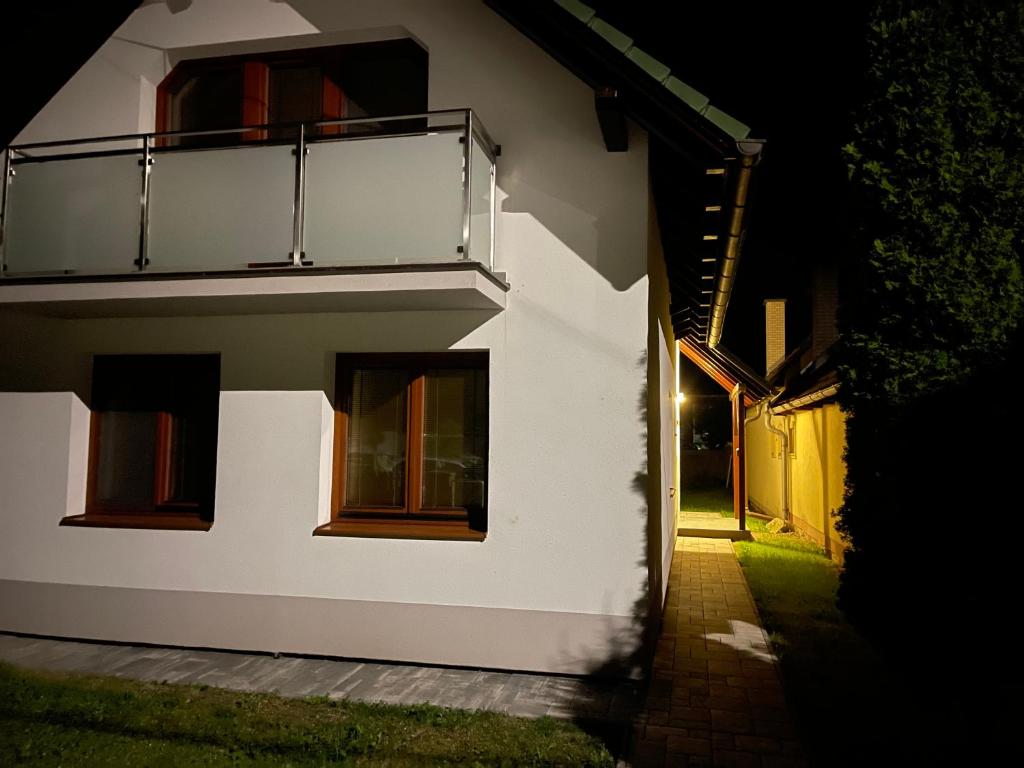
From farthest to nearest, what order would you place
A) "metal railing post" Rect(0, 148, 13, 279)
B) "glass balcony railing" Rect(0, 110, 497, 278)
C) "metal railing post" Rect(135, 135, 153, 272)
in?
1. "metal railing post" Rect(0, 148, 13, 279)
2. "metal railing post" Rect(135, 135, 153, 272)
3. "glass balcony railing" Rect(0, 110, 497, 278)

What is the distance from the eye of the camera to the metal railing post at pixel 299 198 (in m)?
5.73

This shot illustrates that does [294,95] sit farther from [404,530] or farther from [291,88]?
[404,530]

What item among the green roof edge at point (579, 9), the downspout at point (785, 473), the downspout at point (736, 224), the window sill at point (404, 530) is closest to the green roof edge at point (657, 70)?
the green roof edge at point (579, 9)

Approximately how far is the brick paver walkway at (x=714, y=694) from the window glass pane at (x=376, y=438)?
9.04ft

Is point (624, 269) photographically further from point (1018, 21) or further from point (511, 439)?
point (1018, 21)

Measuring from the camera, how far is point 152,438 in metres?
7.02

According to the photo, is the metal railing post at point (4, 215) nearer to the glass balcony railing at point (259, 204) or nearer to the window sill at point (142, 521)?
the glass balcony railing at point (259, 204)

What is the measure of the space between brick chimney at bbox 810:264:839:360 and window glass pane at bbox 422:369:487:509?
9772 mm

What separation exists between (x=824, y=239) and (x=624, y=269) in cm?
992

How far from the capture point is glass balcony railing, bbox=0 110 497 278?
5641mm

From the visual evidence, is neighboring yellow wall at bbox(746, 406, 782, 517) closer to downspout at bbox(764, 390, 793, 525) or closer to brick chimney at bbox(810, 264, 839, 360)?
downspout at bbox(764, 390, 793, 525)

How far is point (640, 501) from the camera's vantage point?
18.5 feet

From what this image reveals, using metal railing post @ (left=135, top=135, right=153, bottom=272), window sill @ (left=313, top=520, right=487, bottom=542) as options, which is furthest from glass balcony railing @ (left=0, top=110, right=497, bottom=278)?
window sill @ (left=313, top=520, right=487, bottom=542)

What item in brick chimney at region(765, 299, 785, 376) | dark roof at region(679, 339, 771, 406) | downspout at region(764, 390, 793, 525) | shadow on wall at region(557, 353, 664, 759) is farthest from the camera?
brick chimney at region(765, 299, 785, 376)
